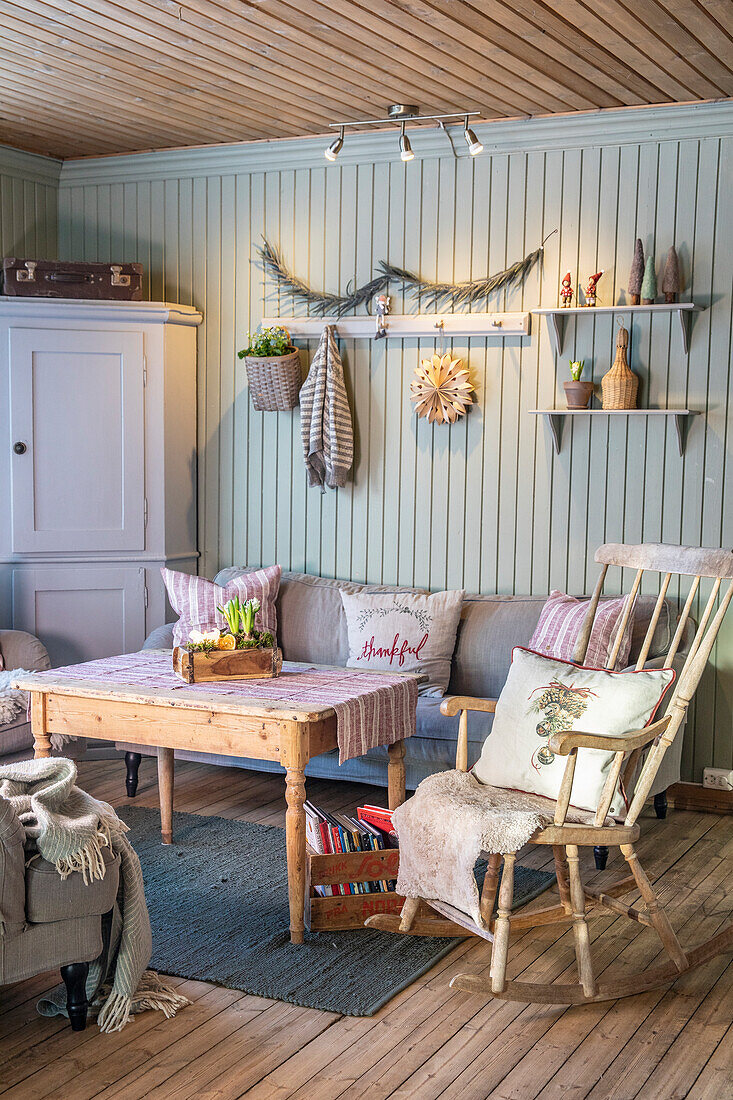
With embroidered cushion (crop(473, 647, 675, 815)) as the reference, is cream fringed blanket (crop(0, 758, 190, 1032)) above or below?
below

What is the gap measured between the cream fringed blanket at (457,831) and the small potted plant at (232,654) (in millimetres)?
731

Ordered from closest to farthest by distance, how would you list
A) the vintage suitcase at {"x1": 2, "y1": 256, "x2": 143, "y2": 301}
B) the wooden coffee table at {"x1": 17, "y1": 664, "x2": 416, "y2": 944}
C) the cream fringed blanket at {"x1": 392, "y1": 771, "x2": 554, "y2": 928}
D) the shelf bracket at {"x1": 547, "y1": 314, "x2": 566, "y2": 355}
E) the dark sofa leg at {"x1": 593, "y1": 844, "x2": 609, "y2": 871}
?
the cream fringed blanket at {"x1": 392, "y1": 771, "x2": 554, "y2": 928}
the wooden coffee table at {"x1": 17, "y1": 664, "x2": 416, "y2": 944}
the dark sofa leg at {"x1": 593, "y1": 844, "x2": 609, "y2": 871}
the shelf bracket at {"x1": 547, "y1": 314, "x2": 566, "y2": 355}
the vintage suitcase at {"x1": 2, "y1": 256, "x2": 143, "y2": 301}

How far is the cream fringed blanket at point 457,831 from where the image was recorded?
269 cm

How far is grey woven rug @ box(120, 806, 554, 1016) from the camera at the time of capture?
9.48 feet

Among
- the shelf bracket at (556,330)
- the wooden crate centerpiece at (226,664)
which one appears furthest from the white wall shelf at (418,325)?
the wooden crate centerpiece at (226,664)

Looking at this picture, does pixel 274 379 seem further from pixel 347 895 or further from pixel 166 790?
pixel 347 895

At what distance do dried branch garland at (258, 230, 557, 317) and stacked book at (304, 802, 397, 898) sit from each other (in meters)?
2.47

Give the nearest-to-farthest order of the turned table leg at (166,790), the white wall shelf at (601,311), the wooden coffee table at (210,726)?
1. the wooden coffee table at (210,726)
2. the turned table leg at (166,790)
3. the white wall shelf at (601,311)

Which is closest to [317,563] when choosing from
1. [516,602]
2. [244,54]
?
[516,602]

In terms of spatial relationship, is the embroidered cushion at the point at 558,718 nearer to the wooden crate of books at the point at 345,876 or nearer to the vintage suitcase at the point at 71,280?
the wooden crate of books at the point at 345,876

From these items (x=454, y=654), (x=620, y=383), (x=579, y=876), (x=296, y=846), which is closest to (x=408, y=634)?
(x=454, y=654)

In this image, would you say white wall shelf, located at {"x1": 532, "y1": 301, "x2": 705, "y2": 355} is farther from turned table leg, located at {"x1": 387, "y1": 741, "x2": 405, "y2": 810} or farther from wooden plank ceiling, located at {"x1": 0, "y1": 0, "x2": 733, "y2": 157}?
turned table leg, located at {"x1": 387, "y1": 741, "x2": 405, "y2": 810}

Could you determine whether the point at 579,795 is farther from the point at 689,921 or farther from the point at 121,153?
the point at 121,153

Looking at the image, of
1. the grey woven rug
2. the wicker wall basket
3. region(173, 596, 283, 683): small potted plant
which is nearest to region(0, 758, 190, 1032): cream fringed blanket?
the grey woven rug
